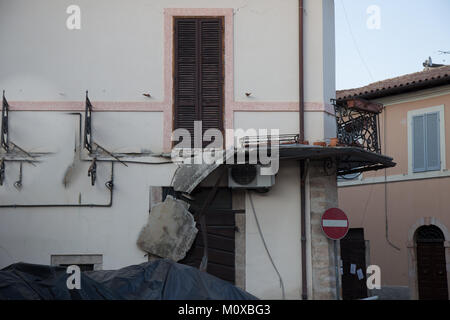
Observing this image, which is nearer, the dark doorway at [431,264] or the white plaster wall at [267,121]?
the white plaster wall at [267,121]

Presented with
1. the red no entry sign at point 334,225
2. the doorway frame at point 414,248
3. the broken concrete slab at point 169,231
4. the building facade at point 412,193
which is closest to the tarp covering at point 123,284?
the broken concrete slab at point 169,231

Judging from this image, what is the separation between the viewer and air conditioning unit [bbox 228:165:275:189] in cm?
1247

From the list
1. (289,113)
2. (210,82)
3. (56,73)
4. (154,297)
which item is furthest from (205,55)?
(154,297)

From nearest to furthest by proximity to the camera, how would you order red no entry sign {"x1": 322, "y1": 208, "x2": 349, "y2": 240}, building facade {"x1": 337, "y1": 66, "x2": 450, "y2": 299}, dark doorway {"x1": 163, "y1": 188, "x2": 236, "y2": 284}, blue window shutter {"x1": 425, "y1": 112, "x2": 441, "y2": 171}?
red no entry sign {"x1": 322, "y1": 208, "x2": 349, "y2": 240}
dark doorway {"x1": 163, "y1": 188, "x2": 236, "y2": 284}
building facade {"x1": 337, "y1": 66, "x2": 450, "y2": 299}
blue window shutter {"x1": 425, "y1": 112, "x2": 441, "y2": 171}

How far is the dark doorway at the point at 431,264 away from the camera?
65.9ft

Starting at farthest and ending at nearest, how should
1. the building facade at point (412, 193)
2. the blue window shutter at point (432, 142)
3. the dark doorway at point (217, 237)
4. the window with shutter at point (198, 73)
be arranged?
the blue window shutter at point (432, 142) → the building facade at point (412, 193) → the window with shutter at point (198, 73) → the dark doorway at point (217, 237)

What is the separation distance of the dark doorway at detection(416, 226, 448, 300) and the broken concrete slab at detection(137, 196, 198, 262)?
10211mm

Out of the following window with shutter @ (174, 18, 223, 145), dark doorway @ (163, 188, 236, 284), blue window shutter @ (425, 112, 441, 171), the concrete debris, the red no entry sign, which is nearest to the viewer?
the concrete debris

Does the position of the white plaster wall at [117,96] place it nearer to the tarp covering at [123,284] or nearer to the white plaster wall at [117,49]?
the white plaster wall at [117,49]

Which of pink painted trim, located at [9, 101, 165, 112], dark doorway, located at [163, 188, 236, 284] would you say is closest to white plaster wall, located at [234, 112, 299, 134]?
dark doorway, located at [163, 188, 236, 284]

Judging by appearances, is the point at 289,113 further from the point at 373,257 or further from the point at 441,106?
the point at 373,257

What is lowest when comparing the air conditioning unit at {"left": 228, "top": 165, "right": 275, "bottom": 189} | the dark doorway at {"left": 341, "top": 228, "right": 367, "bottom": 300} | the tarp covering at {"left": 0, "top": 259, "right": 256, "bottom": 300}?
the dark doorway at {"left": 341, "top": 228, "right": 367, "bottom": 300}

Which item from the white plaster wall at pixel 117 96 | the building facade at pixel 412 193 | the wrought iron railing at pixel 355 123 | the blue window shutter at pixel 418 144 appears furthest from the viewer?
the blue window shutter at pixel 418 144

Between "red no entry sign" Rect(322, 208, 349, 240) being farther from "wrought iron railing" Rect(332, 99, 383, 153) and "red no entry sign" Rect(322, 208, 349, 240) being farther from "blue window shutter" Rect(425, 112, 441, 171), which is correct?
"blue window shutter" Rect(425, 112, 441, 171)
